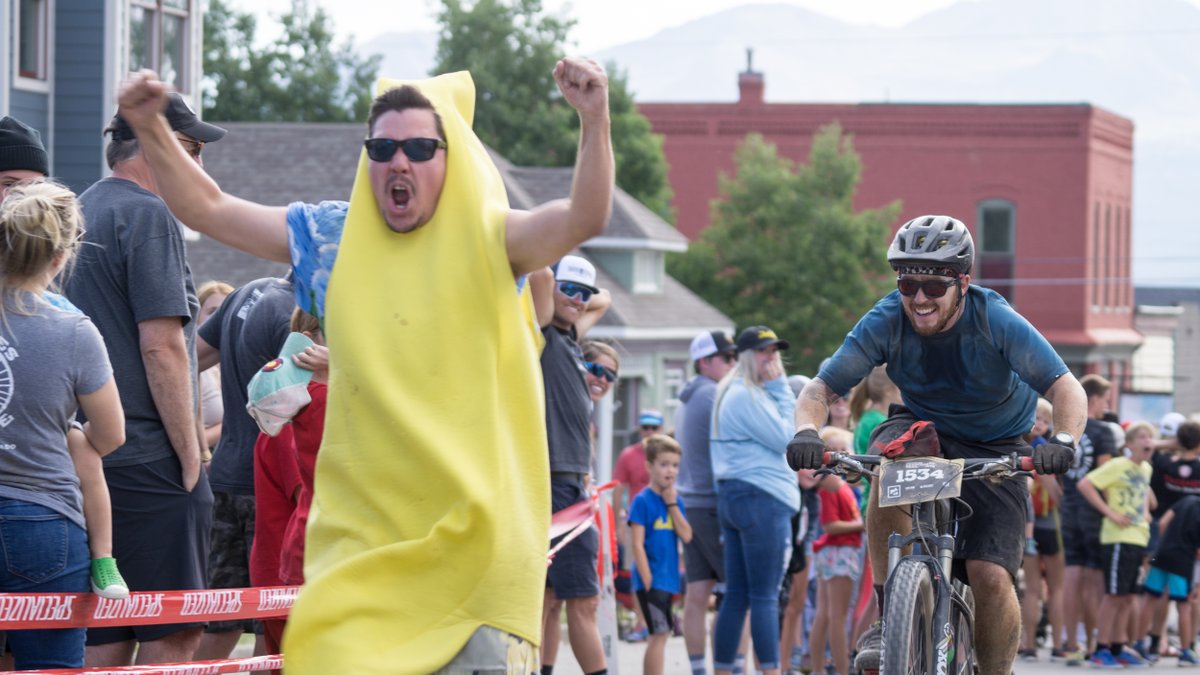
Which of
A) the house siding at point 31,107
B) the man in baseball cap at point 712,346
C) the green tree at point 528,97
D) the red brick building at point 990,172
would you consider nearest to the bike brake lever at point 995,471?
the man in baseball cap at point 712,346

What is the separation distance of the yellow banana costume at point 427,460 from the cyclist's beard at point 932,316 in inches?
115

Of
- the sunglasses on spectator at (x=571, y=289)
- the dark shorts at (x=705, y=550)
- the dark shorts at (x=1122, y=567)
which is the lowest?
the dark shorts at (x=1122, y=567)

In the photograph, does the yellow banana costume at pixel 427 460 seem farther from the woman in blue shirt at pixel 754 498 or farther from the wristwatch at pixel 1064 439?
the woman in blue shirt at pixel 754 498

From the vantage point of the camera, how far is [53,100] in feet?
67.2

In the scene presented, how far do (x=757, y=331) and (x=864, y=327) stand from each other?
307 centimetres

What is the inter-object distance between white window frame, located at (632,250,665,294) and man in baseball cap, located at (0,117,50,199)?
32830 millimetres

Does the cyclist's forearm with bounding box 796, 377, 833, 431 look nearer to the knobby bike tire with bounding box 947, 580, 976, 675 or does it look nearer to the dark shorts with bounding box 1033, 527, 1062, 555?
the knobby bike tire with bounding box 947, 580, 976, 675

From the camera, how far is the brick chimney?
58000 millimetres

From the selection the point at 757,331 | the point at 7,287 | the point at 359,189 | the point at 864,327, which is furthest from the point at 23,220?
the point at 757,331

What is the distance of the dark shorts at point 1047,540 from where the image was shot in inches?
566

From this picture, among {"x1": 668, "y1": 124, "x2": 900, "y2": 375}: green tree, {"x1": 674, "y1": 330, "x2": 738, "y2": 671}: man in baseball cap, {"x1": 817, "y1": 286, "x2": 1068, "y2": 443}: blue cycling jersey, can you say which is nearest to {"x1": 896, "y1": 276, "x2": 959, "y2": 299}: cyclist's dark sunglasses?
{"x1": 817, "y1": 286, "x2": 1068, "y2": 443}: blue cycling jersey

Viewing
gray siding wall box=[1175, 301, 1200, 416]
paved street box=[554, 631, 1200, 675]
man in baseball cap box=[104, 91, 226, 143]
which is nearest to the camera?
man in baseball cap box=[104, 91, 226, 143]

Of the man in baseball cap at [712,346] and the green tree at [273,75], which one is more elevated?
the green tree at [273,75]

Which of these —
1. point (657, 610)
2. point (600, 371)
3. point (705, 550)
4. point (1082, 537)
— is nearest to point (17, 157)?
point (600, 371)
